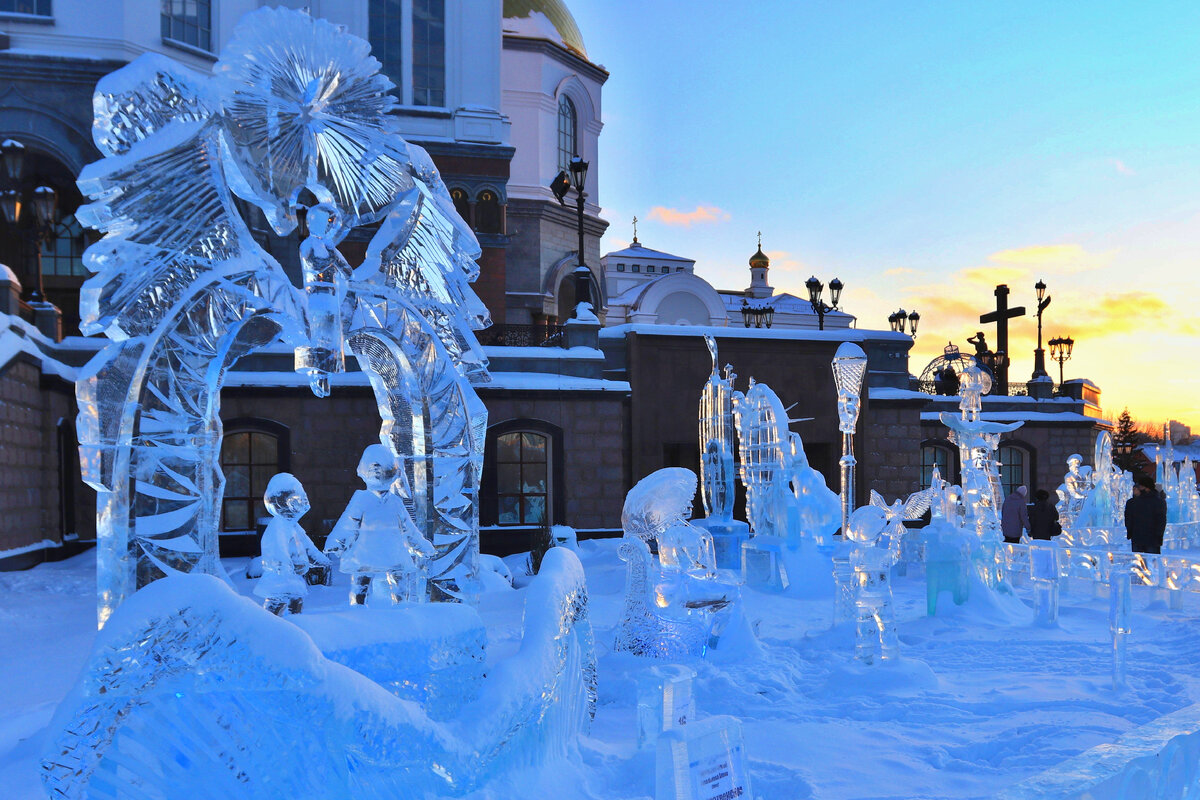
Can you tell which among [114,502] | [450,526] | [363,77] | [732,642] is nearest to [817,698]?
[732,642]

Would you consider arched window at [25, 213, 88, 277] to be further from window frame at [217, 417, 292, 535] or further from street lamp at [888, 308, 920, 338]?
street lamp at [888, 308, 920, 338]

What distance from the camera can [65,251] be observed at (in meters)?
18.2

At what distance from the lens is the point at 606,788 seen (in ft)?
12.4

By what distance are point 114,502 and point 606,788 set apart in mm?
2653

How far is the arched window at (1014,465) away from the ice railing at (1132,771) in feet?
65.9

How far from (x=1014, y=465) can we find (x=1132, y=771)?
21.0 m

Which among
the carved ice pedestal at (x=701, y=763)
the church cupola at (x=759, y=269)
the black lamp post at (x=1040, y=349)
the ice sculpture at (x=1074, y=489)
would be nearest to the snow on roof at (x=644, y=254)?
the church cupola at (x=759, y=269)

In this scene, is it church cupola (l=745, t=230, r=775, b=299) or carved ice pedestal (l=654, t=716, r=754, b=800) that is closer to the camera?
carved ice pedestal (l=654, t=716, r=754, b=800)

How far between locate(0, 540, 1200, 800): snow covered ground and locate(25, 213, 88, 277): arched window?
10930mm

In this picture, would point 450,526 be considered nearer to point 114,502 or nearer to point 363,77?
point 114,502

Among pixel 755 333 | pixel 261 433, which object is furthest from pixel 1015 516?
pixel 261 433

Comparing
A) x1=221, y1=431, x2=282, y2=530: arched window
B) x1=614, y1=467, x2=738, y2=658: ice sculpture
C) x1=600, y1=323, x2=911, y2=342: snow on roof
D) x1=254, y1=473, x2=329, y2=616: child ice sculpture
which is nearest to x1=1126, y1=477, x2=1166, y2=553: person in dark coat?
x1=600, y1=323, x2=911, y2=342: snow on roof

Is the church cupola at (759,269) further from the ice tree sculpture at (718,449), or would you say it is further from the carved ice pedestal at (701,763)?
the carved ice pedestal at (701,763)

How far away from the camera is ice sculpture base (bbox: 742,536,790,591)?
1070 cm
